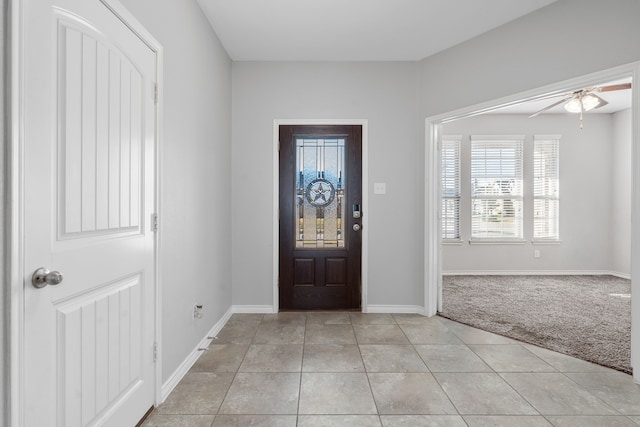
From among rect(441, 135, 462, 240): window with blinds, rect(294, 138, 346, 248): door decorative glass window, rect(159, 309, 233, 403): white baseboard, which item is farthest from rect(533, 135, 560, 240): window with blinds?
rect(159, 309, 233, 403): white baseboard

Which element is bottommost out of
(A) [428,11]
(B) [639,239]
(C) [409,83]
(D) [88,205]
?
(B) [639,239]

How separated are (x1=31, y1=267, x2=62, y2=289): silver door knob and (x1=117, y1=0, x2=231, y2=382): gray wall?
823mm

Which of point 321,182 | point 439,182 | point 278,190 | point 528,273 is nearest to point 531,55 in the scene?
point 439,182

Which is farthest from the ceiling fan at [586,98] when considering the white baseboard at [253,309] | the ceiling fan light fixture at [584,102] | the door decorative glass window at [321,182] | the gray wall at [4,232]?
the gray wall at [4,232]

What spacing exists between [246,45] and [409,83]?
68.4 inches

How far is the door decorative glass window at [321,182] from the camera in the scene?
3.54 metres

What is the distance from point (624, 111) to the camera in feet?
16.9

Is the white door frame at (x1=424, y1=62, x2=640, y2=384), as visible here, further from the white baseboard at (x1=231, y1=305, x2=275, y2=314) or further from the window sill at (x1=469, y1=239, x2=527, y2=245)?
the window sill at (x1=469, y1=239, x2=527, y2=245)

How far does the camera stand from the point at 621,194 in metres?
5.24

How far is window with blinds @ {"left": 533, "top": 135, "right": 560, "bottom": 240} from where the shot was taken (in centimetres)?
538

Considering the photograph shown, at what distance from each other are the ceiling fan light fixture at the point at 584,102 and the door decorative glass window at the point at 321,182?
265cm

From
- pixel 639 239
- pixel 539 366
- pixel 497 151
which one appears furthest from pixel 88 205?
pixel 497 151

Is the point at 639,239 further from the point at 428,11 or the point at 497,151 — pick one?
the point at 497,151

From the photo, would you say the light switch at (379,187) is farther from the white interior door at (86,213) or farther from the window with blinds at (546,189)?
the window with blinds at (546,189)
